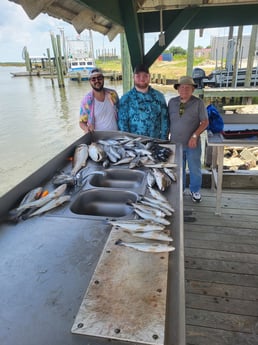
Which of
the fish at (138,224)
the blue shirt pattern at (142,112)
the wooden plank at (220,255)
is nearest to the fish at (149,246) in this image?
the fish at (138,224)

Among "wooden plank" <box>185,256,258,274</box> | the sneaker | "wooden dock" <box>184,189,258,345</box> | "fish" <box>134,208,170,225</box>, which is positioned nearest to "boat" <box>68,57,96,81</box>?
the sneaker

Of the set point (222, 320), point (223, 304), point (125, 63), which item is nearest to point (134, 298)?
point (222, 320)

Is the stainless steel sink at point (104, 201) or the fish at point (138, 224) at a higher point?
the fish at point (138, 224)

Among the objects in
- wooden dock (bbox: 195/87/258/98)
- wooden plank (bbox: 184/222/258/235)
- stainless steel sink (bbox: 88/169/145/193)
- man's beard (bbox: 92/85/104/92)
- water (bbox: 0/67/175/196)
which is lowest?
water (bbox: 0/67/175/196)

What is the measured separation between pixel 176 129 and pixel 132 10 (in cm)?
139

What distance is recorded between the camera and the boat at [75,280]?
82 centimetres

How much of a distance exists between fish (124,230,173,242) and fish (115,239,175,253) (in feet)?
0.12

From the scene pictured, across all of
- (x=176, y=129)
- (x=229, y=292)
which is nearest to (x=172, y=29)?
(x=176, y=129)

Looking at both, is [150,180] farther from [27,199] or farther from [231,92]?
[231,92]

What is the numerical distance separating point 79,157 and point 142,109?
1175 mm

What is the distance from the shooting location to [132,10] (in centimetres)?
298

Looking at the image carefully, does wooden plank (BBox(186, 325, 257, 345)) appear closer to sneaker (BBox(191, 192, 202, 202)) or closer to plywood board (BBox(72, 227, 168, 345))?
plywood board (BBox(72, 227, 168, 345))

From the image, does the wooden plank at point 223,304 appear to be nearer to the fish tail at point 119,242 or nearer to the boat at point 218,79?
the fish tail at point 119,242

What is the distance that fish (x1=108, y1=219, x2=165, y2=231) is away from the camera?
1310 millimetres
